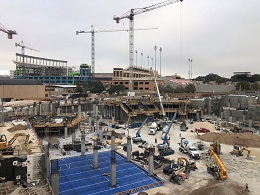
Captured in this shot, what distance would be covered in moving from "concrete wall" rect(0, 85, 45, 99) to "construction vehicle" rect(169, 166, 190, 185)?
59.3m

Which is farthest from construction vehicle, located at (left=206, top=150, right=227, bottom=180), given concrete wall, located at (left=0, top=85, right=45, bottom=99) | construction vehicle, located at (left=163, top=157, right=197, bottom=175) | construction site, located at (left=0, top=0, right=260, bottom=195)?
concrete wall, located at (left=0, top=85, right=45, bottom=99)

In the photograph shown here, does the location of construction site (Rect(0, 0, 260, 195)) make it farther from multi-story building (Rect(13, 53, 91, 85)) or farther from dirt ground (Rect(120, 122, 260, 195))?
multi-story building (Rect(13, 53, 91, 85))

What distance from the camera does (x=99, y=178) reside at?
71.1 ft

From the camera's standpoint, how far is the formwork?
19.5 meters

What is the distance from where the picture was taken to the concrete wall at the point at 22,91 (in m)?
68.1

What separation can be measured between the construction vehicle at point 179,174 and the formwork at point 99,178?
41.3 inches

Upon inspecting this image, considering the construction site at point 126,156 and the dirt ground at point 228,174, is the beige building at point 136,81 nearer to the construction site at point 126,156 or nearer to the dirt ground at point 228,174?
the construction site at point 126,156

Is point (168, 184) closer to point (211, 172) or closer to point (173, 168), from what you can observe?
point (173, 168)

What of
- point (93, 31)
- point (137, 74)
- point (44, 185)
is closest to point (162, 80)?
point (137, 74)

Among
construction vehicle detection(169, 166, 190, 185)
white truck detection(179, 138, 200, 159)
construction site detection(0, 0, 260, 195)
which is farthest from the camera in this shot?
white truck detection(179, 138, 200, 159)

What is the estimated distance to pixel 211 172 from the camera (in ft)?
76.0

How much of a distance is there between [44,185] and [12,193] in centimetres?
185

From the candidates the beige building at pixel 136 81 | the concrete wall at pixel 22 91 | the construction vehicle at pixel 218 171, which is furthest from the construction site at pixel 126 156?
the beige building at pixel 136 81

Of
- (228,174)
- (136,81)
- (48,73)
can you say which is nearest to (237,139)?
(228,174)
